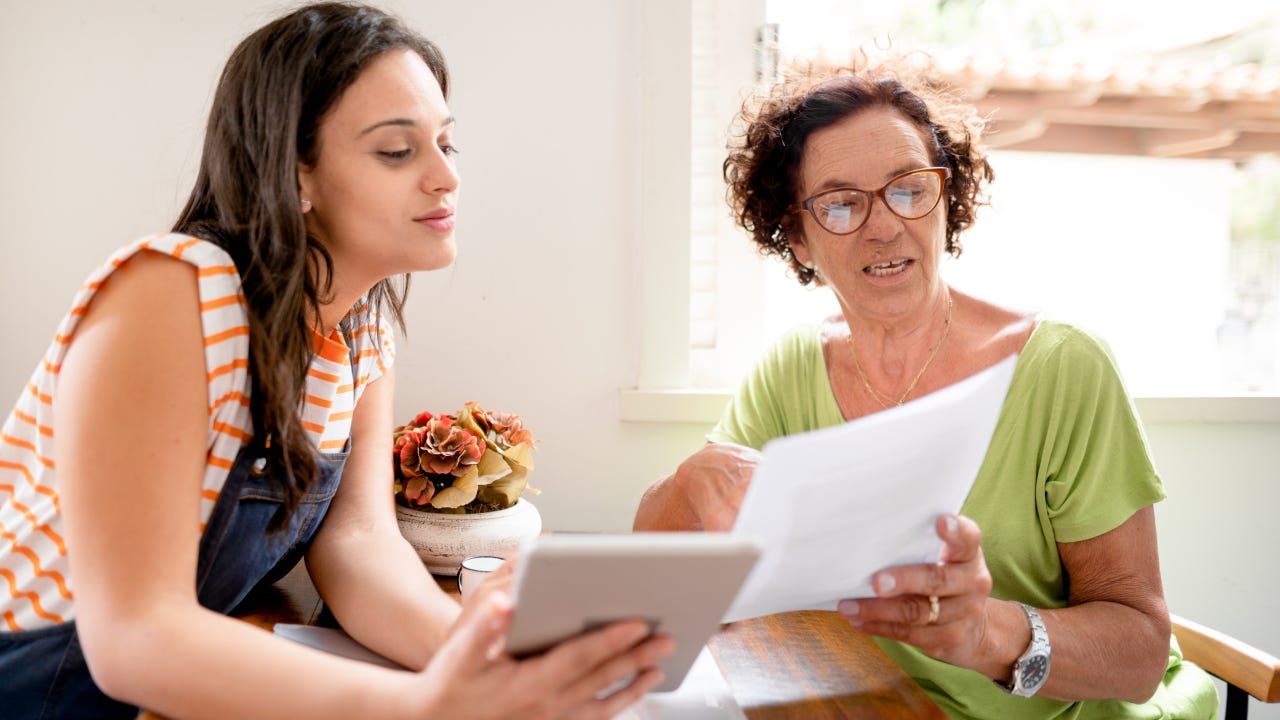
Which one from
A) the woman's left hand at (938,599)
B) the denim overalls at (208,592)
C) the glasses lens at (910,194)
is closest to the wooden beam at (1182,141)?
the glasses lens at (910,194)

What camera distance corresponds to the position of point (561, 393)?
2131 millimetres

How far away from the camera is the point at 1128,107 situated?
2.38 metres

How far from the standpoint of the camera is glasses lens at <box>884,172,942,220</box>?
61.1 inches

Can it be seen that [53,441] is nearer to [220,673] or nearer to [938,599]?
[220,673]

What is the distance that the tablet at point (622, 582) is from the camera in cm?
69

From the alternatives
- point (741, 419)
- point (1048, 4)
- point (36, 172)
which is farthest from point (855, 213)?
point (36, 172)

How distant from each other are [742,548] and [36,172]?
1.83 metres

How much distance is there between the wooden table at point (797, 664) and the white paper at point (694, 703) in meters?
0.02

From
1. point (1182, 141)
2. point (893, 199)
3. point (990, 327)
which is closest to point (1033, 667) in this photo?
point (990, 327)

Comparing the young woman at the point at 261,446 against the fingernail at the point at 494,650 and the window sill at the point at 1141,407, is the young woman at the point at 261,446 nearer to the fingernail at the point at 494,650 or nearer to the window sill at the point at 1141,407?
the fingernail at the point at 494,650

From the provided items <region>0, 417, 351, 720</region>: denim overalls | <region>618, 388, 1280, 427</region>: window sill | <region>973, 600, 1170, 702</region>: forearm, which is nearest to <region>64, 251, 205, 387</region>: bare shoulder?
<region>0, 417, 351, 720</region>: denim overalls

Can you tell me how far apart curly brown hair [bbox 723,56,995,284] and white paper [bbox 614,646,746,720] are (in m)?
0.91

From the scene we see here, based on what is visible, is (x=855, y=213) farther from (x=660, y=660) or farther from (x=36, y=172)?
(x=36, y=172)

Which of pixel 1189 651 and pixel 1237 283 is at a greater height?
pixel 1237 283
